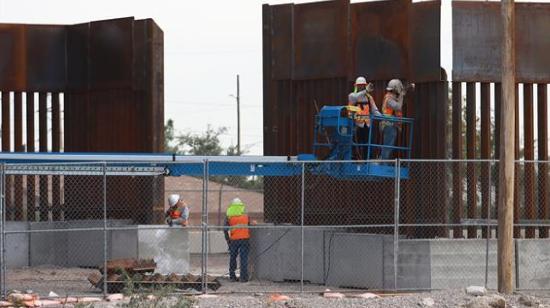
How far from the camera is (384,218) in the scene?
27828mm

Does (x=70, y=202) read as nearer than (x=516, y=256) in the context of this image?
No

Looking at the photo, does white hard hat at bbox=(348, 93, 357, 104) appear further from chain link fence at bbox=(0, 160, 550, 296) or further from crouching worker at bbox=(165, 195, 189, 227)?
crouching worker at bbox=(165, 195, 189, 227)

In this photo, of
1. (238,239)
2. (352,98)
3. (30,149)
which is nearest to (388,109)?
(352,98)

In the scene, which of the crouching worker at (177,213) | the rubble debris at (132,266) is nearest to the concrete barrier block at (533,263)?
the rubble debris at (132,266)

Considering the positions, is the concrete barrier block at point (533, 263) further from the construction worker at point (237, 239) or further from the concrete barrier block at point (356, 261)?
the construction worker at point (237, 239)

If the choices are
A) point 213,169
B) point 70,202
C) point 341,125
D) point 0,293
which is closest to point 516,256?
point 341,125

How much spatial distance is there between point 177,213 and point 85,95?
17.0 ft

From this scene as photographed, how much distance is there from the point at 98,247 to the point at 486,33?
34.5 ft

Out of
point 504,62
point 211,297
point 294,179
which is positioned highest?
point 504,62

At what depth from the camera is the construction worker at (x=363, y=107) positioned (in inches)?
1003

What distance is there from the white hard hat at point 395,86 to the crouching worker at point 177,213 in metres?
5.82

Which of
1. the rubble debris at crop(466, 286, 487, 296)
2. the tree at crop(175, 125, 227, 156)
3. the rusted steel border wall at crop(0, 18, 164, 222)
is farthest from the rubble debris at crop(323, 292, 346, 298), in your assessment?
the tree at crop(175, 125, 227, 156)

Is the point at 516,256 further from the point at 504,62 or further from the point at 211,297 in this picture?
the point at 211,297

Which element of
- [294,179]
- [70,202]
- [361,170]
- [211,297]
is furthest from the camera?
[70,202]
